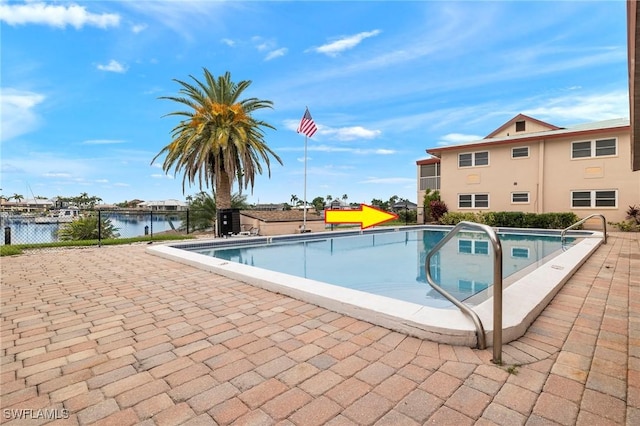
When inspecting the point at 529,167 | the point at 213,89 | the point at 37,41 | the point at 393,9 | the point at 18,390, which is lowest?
the point at 18,390

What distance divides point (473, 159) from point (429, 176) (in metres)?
3.68

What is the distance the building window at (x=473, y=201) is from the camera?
1878cm

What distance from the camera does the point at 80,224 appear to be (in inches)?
488

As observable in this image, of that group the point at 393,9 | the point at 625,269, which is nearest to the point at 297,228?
the point at 393,9

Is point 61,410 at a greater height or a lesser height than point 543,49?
lesser

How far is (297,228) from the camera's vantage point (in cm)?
1553

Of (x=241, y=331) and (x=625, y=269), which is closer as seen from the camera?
(x=241, y=331)

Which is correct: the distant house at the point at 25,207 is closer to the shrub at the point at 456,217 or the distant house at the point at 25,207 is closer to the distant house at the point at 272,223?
the distant house at the point at 272,223

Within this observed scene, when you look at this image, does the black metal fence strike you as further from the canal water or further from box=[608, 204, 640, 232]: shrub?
box=[608, 204, 640, 232]: shrub

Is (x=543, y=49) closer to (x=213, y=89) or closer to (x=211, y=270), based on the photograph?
(x=213, y=89)

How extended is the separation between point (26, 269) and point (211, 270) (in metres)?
3.63

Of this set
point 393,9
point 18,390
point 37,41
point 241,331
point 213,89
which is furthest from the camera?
point 213,89

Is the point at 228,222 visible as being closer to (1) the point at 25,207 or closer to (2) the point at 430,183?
(1) the point at 25,207

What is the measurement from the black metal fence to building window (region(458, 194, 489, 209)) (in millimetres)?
16175
